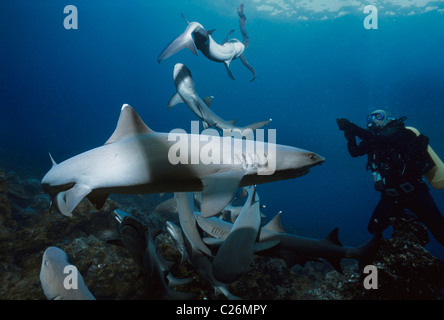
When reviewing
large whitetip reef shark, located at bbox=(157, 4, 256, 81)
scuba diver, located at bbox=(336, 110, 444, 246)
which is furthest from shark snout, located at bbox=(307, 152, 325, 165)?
scuba diver, located at bbox=(336, 110, 444, 246)

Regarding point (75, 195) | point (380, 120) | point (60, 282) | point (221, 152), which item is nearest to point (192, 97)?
point (221, 152)

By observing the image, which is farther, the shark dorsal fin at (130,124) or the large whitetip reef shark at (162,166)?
the shark dorsal fin at (130,124)

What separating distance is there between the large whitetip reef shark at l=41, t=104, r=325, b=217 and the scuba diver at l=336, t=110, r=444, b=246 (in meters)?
5.04

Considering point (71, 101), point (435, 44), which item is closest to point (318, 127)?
point (435, 44)

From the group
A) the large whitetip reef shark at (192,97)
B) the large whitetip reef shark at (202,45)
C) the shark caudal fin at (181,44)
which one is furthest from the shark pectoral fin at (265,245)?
the shark caudal fin at (181,44)

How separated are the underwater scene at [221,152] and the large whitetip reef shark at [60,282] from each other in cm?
2

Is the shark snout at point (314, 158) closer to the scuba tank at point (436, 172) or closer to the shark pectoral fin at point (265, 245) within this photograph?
the shark pectoral fin at point (265, 245)

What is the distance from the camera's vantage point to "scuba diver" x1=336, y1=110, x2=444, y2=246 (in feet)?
18.5

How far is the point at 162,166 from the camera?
199 cm

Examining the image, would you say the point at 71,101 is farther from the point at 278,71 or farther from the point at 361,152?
the point at 361,152

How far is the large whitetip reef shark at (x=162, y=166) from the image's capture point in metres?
2.01

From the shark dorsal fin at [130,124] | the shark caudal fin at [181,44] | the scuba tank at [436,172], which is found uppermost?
the shark caudal fin at [181,44]

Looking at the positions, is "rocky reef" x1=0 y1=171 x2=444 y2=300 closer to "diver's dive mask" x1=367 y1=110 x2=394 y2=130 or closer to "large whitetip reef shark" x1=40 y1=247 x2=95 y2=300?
"large whitetip reef shark" x1=40 y1=247 x2=95 y2=300
